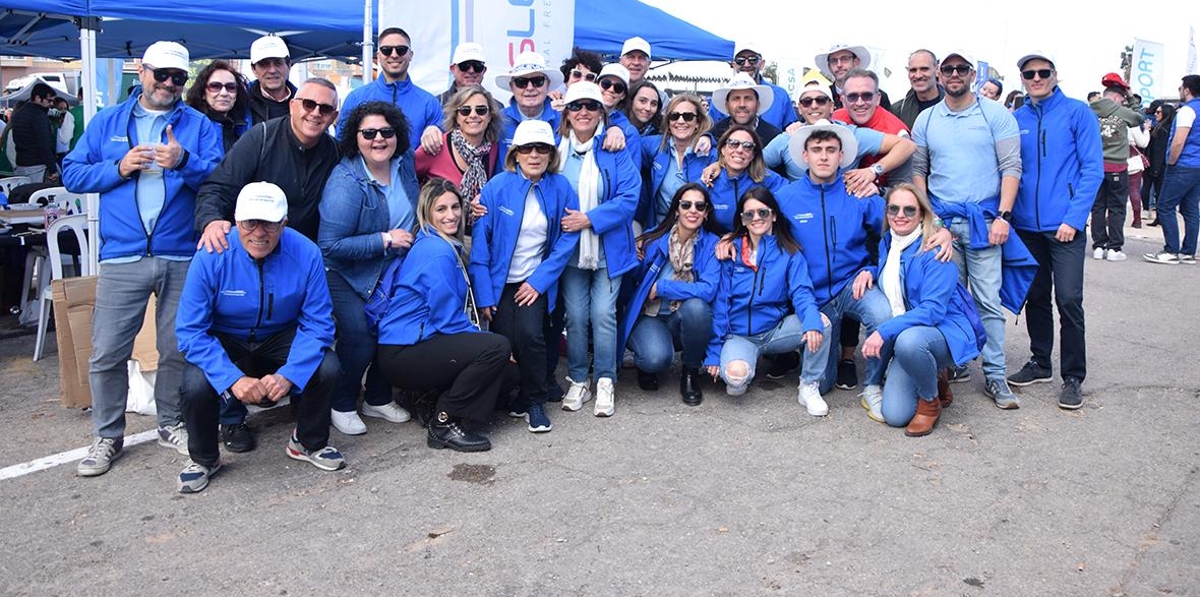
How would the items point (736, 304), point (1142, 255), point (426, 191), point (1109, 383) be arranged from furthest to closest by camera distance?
point (1142, 255)
point (1109, 383)
point (736, 304)
point (426, 191)

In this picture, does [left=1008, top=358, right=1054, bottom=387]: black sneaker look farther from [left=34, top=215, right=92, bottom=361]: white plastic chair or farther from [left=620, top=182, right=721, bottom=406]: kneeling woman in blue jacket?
[left=34, top=215, right=92, bottom=361]: white plastic chair

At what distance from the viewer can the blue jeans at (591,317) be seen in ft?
17.6

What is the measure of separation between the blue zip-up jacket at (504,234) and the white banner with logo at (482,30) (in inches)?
72.0

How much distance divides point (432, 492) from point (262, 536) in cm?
73

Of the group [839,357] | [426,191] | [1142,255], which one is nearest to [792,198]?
[839,357]

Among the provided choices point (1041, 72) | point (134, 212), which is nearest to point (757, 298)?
point (1041, 72)

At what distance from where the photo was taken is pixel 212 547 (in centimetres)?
357

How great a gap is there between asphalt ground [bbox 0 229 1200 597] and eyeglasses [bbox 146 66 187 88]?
5.65ft

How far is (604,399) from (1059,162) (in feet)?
9.33

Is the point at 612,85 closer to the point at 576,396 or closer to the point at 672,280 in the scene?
the point at 672,280

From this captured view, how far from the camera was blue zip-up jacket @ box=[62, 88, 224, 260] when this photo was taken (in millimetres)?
4395

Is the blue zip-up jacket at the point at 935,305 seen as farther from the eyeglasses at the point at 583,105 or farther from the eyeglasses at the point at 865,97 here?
the eyeglasses at the point at 583,105

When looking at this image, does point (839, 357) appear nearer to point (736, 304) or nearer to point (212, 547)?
point (736, 304)

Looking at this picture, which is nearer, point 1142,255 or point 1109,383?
point 1109,383
